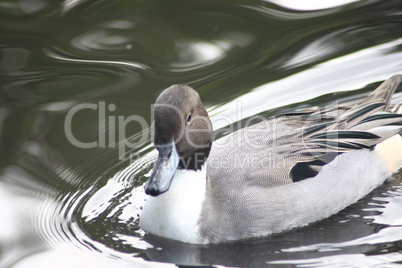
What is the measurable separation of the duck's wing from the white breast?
0.24 m

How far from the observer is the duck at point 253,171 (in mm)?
Answer: 5016

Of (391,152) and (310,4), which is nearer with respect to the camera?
(391,152)

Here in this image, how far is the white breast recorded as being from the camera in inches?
205

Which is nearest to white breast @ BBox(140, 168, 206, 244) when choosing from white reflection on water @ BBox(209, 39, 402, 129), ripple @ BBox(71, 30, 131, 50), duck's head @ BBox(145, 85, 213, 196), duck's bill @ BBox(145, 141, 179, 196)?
duck's head @ BBox(145, 85, 213, 196)

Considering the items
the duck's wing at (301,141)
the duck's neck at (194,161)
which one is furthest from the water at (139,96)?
the duck's neck at (194,161)

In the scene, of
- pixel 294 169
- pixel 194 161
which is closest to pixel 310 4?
pixel 294 169

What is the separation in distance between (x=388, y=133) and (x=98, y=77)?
10.9 feet

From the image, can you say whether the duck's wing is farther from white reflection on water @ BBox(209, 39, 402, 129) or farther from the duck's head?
white reflection on water @ BBox(209, 39, 402, 129)

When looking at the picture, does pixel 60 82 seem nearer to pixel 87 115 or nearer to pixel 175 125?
pixel 87 115

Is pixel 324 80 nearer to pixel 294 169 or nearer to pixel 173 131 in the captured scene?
pixel 294 169

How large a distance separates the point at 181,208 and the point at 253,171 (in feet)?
2.09

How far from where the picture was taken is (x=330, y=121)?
595cm

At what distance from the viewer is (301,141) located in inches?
224

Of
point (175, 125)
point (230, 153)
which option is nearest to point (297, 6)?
point (230, 153)
